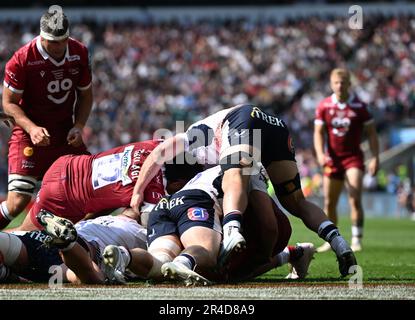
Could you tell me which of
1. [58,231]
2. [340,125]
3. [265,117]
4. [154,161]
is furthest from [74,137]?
[340,125]

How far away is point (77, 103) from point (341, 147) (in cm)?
475

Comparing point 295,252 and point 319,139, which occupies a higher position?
point 319,139

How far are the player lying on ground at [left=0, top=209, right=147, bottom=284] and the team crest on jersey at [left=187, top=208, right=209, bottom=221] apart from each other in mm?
638

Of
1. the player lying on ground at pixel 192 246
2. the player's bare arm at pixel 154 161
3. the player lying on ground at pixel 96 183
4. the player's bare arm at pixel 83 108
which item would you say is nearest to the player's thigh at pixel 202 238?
the player lying on ground at pixel 192 246

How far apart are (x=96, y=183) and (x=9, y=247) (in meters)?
1.68

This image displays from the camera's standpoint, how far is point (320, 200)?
25.6 m

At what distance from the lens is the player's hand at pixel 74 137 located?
9633 millimetres

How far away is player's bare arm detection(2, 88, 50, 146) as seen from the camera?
8992 mm

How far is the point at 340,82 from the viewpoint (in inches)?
521

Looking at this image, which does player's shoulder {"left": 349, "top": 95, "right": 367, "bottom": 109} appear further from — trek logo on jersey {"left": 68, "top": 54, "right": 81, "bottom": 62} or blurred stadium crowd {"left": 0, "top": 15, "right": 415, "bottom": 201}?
blurred stadium crowd {"left": 0, "top": 15, "right": 415, "bottom": 201}

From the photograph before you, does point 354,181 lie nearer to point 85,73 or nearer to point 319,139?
point 319,139

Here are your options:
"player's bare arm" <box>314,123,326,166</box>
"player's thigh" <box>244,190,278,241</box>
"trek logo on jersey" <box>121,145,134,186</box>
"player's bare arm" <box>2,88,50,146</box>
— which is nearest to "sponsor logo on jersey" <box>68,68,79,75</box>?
"player's bare arm" <box>2,88,50,146</box>
